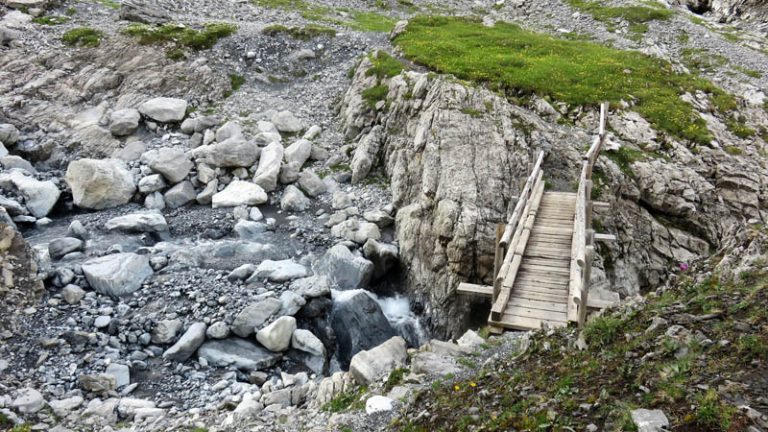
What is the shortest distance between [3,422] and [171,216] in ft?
44.1

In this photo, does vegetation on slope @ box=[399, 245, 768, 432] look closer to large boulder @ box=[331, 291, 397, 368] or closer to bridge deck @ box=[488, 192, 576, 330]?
bridge deck @ box=[488, 192, 576, 330]

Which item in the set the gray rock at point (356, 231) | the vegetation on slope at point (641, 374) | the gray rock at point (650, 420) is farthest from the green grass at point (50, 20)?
the gray rock at point (650, 420)

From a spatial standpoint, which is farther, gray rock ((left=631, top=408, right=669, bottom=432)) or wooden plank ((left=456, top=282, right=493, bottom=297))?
wooden plank ((left=456, top=282, right=493, bottom=297))

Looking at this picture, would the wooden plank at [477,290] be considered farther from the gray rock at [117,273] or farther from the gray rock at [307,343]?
the gray rock at [117,273]

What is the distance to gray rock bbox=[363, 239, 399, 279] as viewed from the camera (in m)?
21.8

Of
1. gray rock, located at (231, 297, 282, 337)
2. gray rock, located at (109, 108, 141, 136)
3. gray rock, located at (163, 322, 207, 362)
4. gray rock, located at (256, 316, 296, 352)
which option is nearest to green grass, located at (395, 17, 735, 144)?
gray rock, located at (109, 108, 141, 136)

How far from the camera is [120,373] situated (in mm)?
14727

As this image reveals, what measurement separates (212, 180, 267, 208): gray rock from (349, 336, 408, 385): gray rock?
14553 mm

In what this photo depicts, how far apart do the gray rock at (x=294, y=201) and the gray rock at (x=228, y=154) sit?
338 centimetres

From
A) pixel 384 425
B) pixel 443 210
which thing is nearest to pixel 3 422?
pixel 384 425

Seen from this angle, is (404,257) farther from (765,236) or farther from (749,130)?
(749,130)

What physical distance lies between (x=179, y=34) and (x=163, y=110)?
10.5 metres

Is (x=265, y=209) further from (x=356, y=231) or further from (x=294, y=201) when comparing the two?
(x=356, y=231)

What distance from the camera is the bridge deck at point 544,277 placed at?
13836 millimetres
